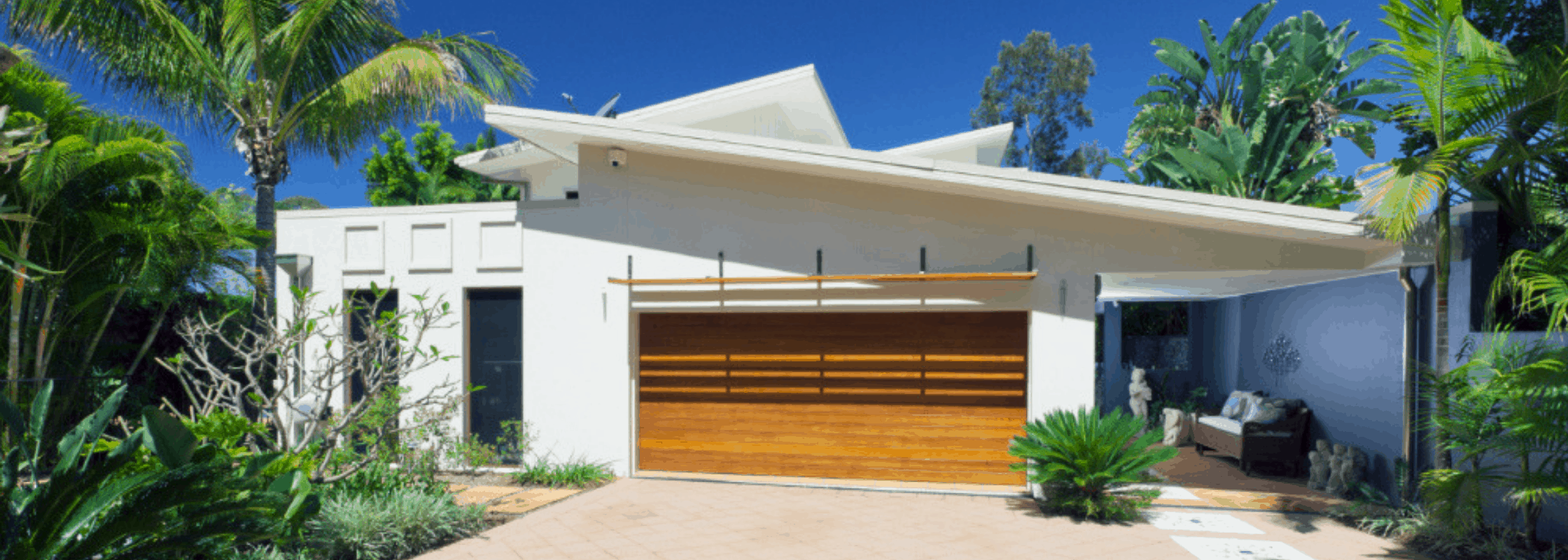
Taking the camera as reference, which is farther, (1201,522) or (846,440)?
(846,440)

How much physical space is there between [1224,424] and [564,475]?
8293mm

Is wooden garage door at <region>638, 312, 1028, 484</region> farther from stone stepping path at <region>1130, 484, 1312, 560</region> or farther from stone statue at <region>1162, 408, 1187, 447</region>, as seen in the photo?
stone statue at <region>1162, 408, 1187, 447</region>

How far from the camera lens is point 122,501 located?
138 inches

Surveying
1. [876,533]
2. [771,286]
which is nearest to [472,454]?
[771,286]

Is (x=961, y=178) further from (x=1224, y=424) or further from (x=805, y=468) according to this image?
(x=1224, y=424)

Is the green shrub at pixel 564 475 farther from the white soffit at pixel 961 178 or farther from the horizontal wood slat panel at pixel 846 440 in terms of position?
the white soffit at pixel 961 178

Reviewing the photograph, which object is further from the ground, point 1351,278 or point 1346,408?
point 1351,278

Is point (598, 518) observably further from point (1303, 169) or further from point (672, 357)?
point (1303, 169)

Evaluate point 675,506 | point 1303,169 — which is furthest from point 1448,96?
point 1303,169

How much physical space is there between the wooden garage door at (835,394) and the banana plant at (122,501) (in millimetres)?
5124

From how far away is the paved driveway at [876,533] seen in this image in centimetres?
595

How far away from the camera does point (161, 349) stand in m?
10.7

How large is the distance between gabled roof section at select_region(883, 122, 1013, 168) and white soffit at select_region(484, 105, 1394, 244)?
179 inches

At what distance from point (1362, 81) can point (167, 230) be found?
68.7 ft
